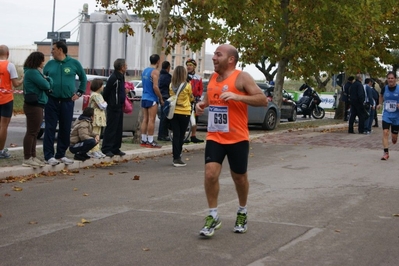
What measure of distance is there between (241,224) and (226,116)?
112 centimetres

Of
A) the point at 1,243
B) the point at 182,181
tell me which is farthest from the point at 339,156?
the point at 1,243

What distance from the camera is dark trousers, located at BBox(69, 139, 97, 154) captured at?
14023mm

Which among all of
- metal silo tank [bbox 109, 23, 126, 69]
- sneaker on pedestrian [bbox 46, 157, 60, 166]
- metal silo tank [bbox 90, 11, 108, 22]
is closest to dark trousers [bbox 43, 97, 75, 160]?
sneaker on pedestrian [bbox 46, 157, 60, 166]

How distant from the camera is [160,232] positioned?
8.17 meters

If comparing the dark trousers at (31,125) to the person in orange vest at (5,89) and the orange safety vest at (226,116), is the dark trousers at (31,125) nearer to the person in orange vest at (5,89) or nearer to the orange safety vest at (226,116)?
the person in orange vest at (5,89)

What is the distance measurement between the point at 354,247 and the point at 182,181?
16.8 ft

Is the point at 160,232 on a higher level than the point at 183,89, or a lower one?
lower

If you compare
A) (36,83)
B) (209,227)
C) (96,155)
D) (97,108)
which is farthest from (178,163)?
(209,227)

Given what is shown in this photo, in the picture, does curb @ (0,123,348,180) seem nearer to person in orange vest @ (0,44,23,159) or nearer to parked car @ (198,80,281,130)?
person in orange vest @ (0,44,23,159)

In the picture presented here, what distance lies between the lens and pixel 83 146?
46.1 feet

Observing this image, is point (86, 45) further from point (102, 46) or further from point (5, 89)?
point (5, 89)

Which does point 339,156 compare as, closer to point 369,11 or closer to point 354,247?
point 354,247

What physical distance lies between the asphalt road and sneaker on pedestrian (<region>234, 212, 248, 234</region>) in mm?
74

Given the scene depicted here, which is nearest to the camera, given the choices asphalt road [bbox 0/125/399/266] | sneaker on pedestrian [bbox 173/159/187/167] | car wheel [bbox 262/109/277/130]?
asphalt road [bbox 0/125/399/266]
